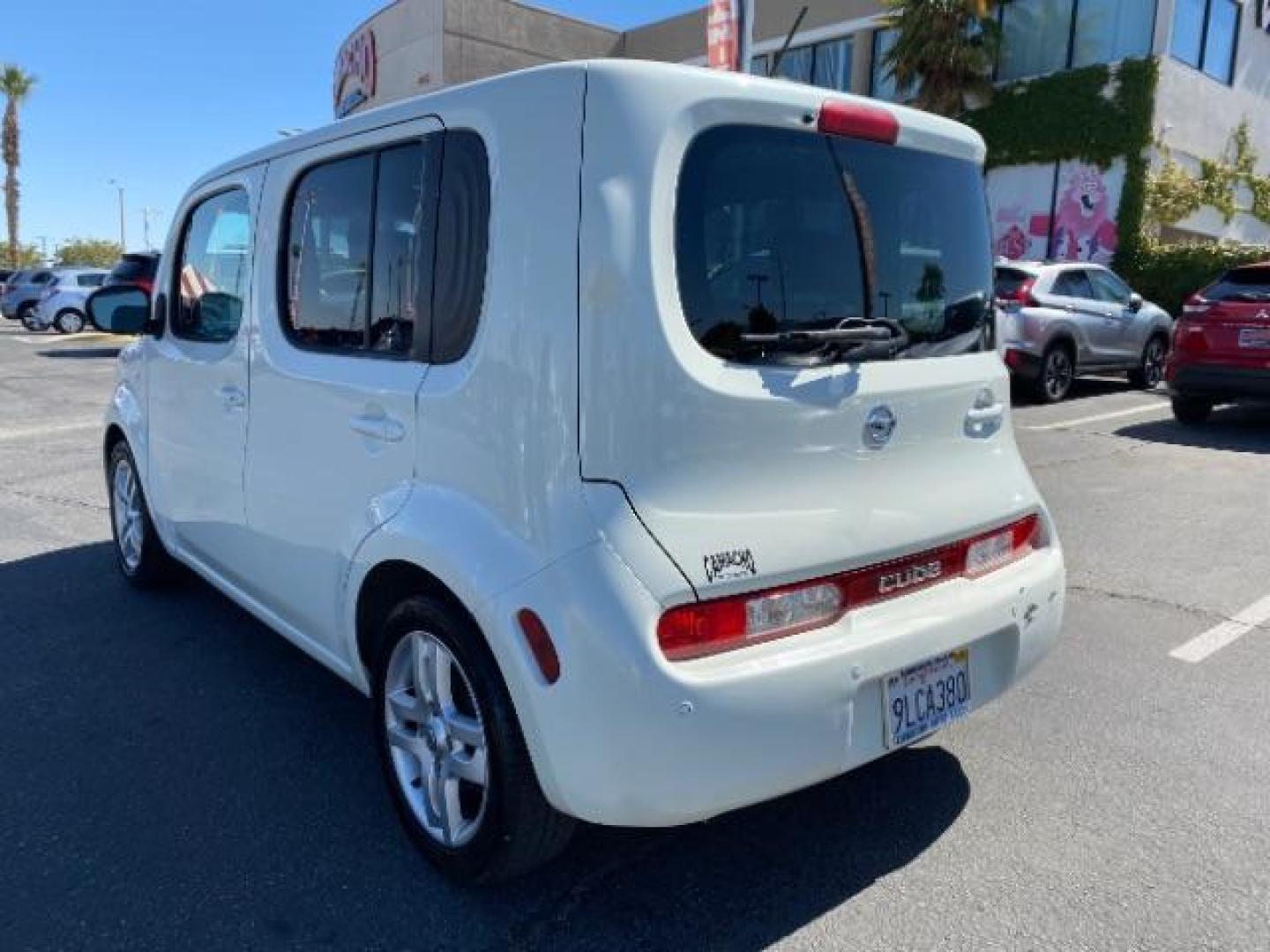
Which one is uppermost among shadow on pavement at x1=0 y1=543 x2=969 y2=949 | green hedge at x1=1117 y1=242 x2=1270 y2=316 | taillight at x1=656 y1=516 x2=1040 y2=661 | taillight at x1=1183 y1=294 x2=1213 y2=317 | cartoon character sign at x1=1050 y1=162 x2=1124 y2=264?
cartoon character sign at x1=1050 y1=162 x2=1124 y2=264

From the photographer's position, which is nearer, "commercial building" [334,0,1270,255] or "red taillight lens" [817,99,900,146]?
"red taillight lens" [817,99,900,146]

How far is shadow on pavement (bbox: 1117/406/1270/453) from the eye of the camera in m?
8.74

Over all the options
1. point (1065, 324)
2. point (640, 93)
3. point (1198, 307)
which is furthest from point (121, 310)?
point (1065, 324)

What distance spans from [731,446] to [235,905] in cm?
166

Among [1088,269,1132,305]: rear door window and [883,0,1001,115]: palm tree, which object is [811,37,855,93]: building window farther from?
[1088,269,1132,305]: rear door window

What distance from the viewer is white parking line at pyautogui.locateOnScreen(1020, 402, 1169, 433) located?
31.2ft

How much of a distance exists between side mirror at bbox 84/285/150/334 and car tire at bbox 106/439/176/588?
67 centimetres

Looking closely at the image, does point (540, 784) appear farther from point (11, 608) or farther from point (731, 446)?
point (11, 608)

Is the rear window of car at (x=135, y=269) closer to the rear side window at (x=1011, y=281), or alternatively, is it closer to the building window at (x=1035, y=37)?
the rear side window at (x=1011, y=281)

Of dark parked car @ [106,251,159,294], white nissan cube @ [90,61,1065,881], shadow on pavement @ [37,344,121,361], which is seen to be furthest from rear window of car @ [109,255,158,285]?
white nissan cube @ [90,61,1065,881]

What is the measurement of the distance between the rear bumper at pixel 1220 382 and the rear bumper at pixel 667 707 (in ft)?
26.6

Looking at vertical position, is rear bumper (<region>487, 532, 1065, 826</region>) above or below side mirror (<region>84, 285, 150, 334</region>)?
below

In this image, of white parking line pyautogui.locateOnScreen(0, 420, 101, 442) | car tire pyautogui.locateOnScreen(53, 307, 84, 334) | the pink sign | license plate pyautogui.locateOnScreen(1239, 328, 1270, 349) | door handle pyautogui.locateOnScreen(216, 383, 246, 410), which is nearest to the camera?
door handle pyautogui.locateOnScreen(216, 383, 246, 410)

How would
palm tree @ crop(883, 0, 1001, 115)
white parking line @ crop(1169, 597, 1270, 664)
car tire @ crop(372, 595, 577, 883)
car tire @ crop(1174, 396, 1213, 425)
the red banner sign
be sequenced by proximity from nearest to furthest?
car tire @ crop(372, 595, 577, 883), white parking line @ crop(1169, 597, 1270, 664), car tire @ crop(1174, 396, 1213, 425), the red banner sign, palm tree @ crop(883, 0, 1001, 115)
